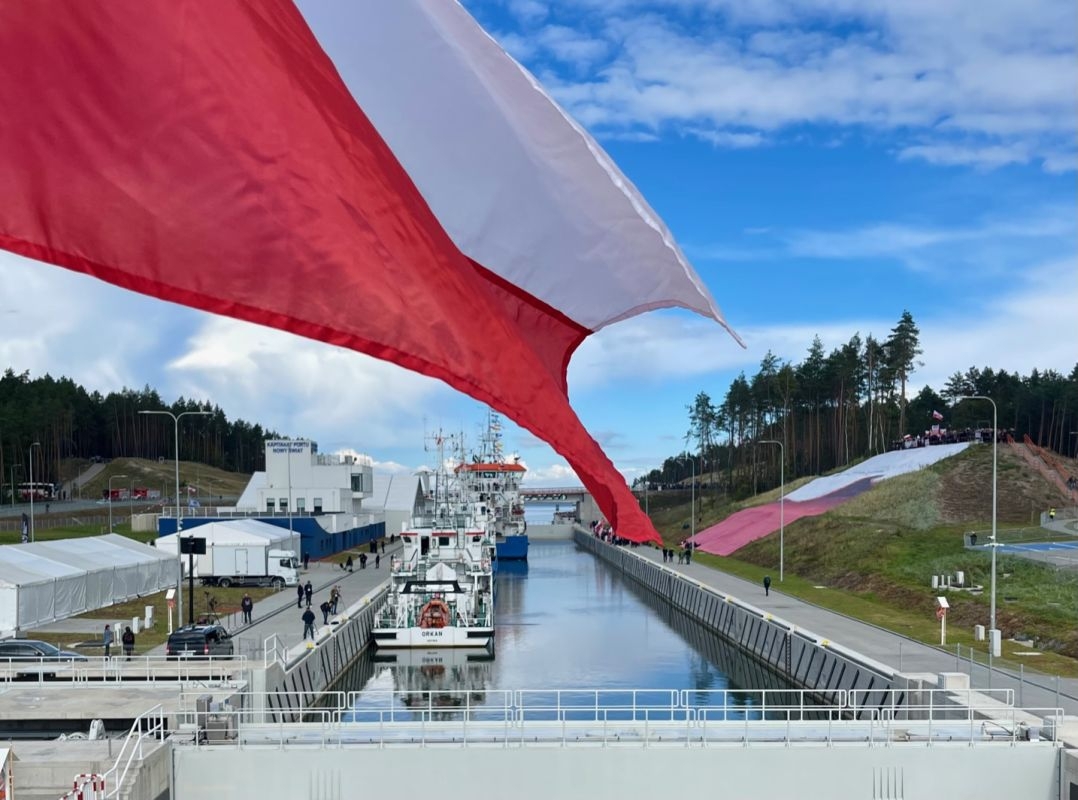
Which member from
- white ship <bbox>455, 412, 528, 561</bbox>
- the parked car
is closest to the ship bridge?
white ship <bbox>455, 412, 528, 561</bbox>

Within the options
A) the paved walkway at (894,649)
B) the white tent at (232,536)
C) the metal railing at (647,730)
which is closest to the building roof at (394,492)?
the white tent at (232,536)

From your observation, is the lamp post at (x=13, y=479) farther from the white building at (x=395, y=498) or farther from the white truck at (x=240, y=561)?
the white truck at (x=240, y=561)

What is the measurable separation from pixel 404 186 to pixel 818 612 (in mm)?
50251

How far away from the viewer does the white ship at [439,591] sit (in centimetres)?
5331

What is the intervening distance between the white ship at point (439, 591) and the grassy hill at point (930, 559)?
17983 millimetres

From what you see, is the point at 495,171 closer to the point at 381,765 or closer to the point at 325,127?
the point at 325,127

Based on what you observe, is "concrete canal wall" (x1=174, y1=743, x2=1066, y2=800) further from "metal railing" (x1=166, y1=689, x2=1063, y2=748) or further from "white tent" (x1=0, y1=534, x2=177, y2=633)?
"white tent" (x1=0, y1=534, x2=177, y2=633)

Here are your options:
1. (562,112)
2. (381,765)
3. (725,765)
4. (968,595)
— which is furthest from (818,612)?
(562,112)

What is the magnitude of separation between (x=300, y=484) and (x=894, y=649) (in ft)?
223

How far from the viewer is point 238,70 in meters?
4.70

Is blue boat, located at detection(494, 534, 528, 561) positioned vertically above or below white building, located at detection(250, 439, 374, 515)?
below

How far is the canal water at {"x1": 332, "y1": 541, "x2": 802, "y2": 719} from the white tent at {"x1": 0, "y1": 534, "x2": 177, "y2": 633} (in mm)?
13004

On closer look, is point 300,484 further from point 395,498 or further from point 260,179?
point 260,179

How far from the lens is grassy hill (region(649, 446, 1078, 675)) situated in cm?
4406
